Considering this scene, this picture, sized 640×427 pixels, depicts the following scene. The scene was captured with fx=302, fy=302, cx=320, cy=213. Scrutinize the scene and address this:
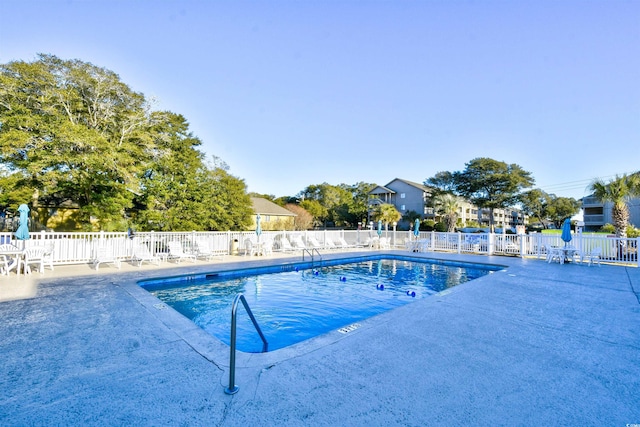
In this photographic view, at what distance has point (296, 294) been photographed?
7.64m

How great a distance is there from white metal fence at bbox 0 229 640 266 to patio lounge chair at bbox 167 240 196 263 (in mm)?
505

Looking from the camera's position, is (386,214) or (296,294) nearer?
(296,294)

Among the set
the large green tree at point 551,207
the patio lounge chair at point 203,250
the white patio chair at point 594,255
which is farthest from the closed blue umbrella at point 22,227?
the large green tree at point 551,207

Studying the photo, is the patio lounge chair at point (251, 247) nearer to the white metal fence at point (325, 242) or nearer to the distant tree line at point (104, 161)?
the white metal fence at point (325, 242)

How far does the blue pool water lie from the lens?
5359 mm

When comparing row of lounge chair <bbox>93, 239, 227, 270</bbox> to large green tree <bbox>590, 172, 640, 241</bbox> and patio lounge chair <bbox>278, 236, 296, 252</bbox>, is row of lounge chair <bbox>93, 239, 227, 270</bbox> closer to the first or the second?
patio lounge chair <bbox>278, 236, 296, 252</bbox>

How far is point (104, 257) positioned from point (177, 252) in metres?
2.12

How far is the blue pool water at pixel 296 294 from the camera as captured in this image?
5359mm

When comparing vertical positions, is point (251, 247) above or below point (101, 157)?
below


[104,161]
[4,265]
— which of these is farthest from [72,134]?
[4,265]

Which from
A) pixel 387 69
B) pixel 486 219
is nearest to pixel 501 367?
pixel 387 69

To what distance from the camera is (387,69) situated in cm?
1502

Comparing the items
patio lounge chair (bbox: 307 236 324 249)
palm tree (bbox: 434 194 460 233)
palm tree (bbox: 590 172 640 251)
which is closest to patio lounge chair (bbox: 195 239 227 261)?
patio lounge chair (bbox: 307 236 324 249)

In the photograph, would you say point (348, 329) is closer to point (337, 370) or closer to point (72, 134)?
point (337, 370)
